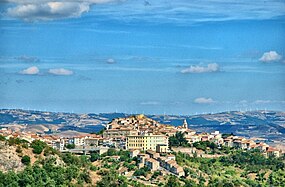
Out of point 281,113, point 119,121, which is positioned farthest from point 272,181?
point 281,113

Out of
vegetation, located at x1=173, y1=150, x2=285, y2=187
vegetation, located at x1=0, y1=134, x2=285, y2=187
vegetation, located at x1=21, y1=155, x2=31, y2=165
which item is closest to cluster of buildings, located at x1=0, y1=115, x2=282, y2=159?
vegetation, located at x1=0, y1=134, x2=285, y2=187

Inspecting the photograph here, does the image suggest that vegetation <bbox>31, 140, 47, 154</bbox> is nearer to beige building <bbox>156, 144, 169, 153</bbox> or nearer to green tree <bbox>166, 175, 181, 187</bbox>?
green tree <bbox>166, 175, 181, 187</bbox>

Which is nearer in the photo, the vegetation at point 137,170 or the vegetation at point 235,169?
the vegetation at point 137,170

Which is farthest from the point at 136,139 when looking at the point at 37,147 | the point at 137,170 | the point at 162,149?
the point at 37,147

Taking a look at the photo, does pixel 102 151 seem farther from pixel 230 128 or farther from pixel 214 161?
pixel 230 128

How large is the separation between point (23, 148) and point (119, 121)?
63.4 ft

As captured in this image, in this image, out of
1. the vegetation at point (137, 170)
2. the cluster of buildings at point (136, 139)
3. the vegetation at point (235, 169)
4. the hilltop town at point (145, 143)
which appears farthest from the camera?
the cluster of buildings at point (136, 139)

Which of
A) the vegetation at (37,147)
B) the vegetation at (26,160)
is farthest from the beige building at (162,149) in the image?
the vegetation at (26,160)

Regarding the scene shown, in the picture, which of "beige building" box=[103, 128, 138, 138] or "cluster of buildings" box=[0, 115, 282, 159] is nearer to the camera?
"cluster of buildings" box=[0, 115, 282, 159]

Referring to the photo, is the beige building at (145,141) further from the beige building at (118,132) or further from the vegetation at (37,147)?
the vegetation at (37,147)

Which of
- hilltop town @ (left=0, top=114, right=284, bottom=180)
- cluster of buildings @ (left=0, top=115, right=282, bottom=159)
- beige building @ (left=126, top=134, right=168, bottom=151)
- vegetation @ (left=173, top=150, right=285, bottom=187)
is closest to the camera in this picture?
vegetation @ (left=173, top=150, right=285, bottom=187)

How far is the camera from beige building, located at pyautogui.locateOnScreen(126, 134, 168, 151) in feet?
116

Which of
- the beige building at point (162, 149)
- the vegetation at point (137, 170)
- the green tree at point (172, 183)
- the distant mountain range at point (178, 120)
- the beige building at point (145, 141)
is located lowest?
the green tree at point (172, 183)

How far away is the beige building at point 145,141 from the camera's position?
35.2 meters
